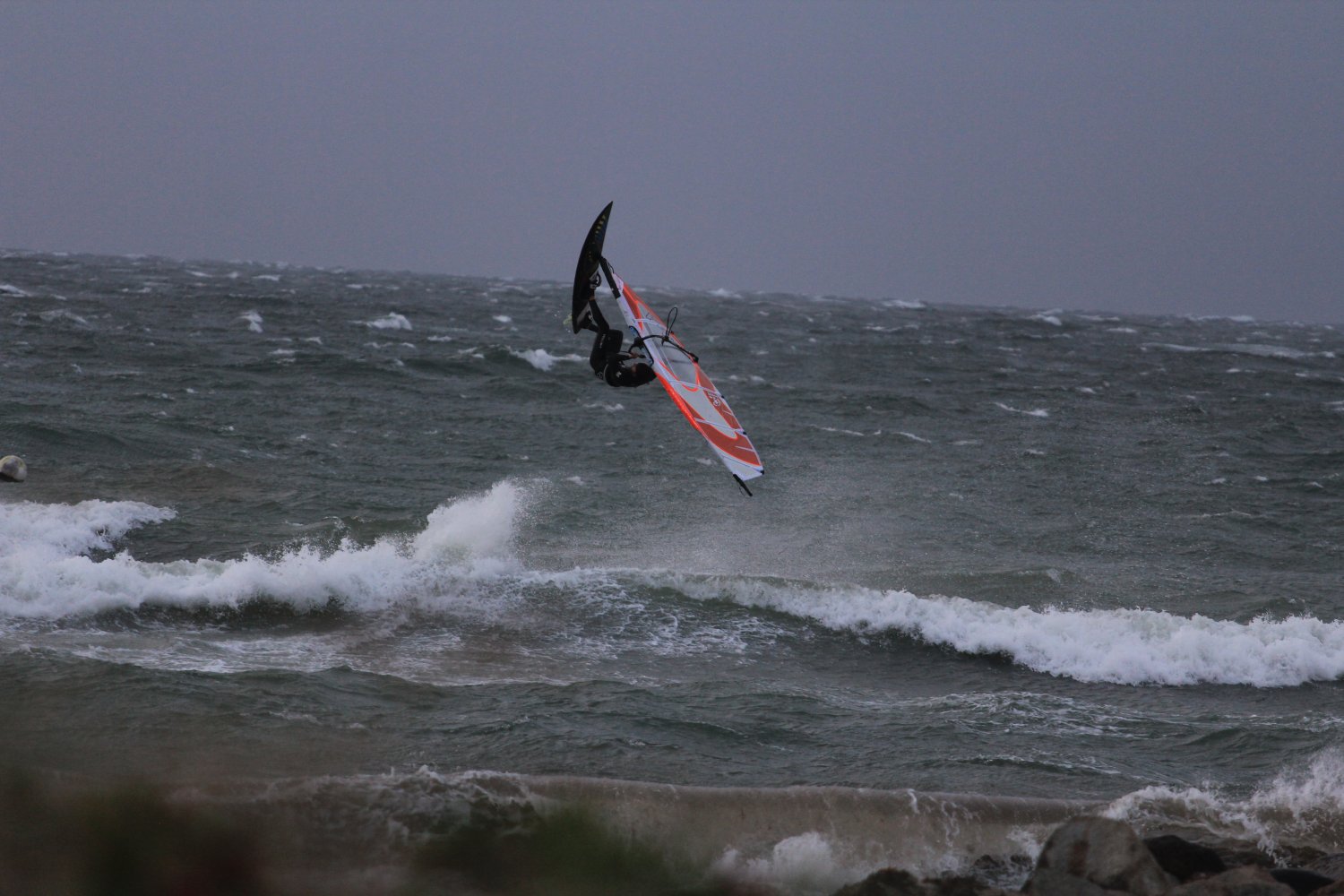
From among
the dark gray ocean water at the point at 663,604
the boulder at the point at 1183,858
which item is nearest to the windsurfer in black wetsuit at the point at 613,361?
the dark gray ocean water at the point at 663,604

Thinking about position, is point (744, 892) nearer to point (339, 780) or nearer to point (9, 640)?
point (339, 780)

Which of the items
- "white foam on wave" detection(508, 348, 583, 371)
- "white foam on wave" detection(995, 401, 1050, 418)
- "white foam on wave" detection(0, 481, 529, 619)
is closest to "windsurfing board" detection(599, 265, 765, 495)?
"white foam on wave" detection(0, 481, 529, 619)

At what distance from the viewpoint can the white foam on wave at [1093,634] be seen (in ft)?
47.8

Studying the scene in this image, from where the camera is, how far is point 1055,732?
11852 mm

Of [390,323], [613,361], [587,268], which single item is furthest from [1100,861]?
[390,323]

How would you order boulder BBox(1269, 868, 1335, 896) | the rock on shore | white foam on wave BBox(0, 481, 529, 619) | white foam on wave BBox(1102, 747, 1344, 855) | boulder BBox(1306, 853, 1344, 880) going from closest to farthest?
the rock on shore
boulder BBox(1269, 868, 1335, 896)
boulder BBox(1306, 853, 1344, 880)
white foam on wave BBox(1102, 747, 1344, 855)
white foam on wave BBox(0, 481, 529, 619)

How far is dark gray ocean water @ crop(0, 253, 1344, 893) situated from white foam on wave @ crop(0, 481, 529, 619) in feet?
0.20

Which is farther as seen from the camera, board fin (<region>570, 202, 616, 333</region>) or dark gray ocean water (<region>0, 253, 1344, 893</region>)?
board fin (<region>570, 202, 616, 333</region>)

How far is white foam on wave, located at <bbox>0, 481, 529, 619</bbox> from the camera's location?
13.6 metres

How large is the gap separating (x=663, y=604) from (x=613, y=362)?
16.1 ft

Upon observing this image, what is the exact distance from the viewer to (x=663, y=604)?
615 inches

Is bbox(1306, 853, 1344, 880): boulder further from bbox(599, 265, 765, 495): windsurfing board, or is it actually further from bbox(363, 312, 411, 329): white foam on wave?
bbox(363, 312, 411, 329): white foam on wave

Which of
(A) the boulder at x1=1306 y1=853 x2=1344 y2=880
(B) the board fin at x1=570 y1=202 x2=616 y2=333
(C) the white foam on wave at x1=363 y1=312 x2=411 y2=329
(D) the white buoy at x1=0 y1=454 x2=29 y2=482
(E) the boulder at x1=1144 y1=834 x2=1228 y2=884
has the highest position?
(B) the board fin at x1=570 y1=202 x2=616 y2=333

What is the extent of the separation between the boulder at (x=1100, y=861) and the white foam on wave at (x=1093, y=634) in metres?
6.96
